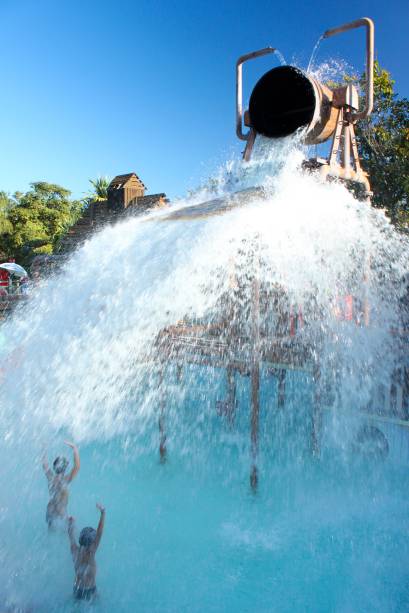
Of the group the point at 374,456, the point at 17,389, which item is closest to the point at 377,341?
the point at 374,456

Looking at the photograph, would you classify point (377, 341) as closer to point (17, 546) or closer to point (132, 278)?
point (132, 278)

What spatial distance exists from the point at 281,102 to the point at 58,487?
520 centimetres

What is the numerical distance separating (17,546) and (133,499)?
174 centimetres

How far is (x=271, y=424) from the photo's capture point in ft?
30.6

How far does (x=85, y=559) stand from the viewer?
15.0 feet

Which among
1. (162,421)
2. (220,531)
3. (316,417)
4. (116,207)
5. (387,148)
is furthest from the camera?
(116,207)

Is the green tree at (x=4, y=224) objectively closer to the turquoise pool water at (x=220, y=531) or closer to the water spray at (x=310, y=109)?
the turquoise pool water at (x=220, y=531)

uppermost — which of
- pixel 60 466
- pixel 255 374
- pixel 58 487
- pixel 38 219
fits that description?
pixel 38 219

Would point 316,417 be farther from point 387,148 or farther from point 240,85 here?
point 387,148

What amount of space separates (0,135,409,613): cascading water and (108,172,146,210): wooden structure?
12.8m

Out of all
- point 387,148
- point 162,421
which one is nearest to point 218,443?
point 162,421

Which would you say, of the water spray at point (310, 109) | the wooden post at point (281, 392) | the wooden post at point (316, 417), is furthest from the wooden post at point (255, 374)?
the wooden post at point (281, 392)

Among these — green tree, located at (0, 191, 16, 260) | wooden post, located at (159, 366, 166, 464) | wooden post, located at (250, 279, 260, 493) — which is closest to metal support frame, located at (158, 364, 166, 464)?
wooden post, located at (159, 366, 166, 464)

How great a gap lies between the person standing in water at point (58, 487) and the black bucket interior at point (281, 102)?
175 inches
